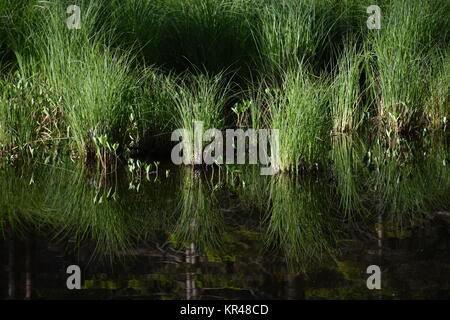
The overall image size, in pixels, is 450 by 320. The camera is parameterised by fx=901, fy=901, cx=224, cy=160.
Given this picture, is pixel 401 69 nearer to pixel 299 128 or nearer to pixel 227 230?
pixel 299 128

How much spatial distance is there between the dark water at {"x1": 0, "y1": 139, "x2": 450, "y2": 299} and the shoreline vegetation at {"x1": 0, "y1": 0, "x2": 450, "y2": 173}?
0.43m

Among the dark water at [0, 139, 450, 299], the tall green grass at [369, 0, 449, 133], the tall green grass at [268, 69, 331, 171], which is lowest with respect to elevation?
the dark water at [0, 139, 450, 299]

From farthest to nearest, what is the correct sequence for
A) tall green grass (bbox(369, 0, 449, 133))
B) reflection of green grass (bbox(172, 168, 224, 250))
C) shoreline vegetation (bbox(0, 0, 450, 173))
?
tall green grass (bbox(369, 0, 449, 133)), shoreline vegetation (bbox(0, 0, 450, 173)), reflection of green grass (bbox(172, 168, 224, 250))

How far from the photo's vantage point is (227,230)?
6383mm

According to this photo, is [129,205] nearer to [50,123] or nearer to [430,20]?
[50,123]

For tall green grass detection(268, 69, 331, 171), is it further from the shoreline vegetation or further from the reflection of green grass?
the reflection of green grass

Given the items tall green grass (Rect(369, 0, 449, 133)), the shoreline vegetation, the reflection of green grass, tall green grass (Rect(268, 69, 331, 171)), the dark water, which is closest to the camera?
the dark water

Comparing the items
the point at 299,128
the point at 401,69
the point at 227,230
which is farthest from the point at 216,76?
the point at 227,230

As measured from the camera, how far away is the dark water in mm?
5309

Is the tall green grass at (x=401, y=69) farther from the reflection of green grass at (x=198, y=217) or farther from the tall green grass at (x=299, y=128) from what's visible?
the reflection of green grass at (x=198, y=217)

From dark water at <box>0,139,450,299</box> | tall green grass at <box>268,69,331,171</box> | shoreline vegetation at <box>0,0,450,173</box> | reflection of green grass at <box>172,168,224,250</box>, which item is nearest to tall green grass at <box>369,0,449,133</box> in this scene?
shoreline vegetation at <box>0,0,450,173</box>

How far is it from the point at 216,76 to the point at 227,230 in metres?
2.79
